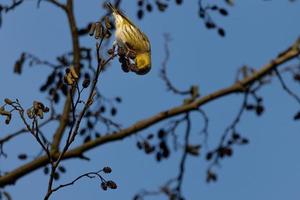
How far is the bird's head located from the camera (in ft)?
8.19

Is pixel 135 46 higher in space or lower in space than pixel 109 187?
higher

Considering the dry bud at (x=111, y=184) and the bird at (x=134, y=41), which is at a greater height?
the bird at (x=134, y=41)

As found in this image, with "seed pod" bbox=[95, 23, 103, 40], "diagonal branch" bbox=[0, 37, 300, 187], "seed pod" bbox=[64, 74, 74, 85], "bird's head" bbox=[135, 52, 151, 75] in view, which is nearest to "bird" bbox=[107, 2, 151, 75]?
"bird's head" bbox=[135, 52, 151, 75]

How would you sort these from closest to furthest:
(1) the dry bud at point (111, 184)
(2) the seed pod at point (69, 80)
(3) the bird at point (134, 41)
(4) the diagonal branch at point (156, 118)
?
(2) the seed pod at point (69, 80)
(1) the dry bud at point (111, 184)
(3) the bird at point (134, 41)
(4) the diagonal branch at point (156, 118)

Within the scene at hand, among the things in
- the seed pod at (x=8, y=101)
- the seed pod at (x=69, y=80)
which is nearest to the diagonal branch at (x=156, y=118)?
the seed pod at (x=8, y=101)

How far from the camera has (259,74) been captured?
15.1 ft

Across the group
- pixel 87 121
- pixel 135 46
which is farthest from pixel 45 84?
pixel 135 46

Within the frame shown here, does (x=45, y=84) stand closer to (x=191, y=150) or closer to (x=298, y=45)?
(x=191, y=150)

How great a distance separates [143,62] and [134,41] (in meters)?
0.09

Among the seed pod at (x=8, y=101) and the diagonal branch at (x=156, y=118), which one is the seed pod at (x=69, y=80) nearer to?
the seed pod at (x=8, y=101)

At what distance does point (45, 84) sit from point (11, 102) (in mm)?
2970

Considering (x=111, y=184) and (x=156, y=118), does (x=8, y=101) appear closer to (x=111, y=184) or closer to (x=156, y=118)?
(x=111, y=184)

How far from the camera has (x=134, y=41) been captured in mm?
2518

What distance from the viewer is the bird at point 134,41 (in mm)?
2490
